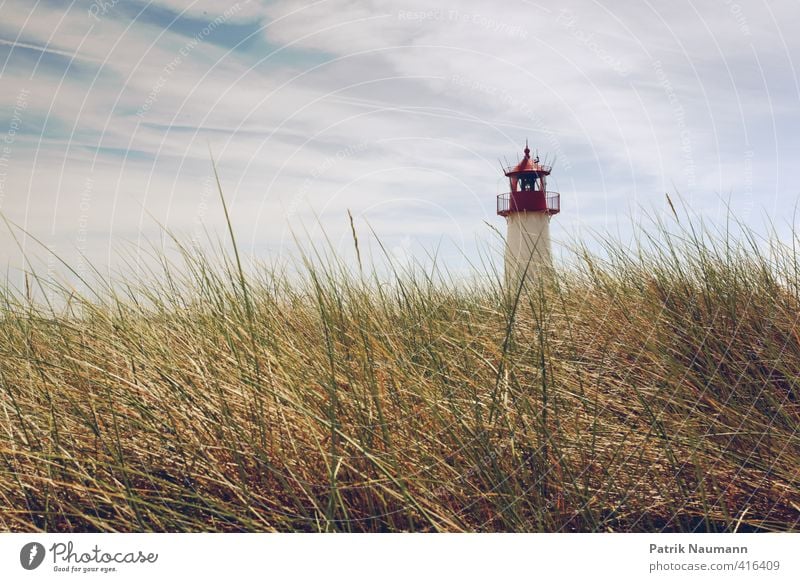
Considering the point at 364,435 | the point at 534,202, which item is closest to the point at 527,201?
the point at 534,202

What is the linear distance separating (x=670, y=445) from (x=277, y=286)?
240 cm

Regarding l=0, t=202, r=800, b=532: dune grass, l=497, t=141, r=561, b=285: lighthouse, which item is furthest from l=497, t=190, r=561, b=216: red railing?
l=0, t=202, r=800, b=532: dune grass

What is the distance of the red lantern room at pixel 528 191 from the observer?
11.6 meters

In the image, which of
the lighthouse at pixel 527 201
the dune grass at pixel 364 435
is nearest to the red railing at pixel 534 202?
the lighthouse at pixel 527 201

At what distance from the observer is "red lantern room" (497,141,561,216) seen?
459 inches

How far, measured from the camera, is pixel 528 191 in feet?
39.1

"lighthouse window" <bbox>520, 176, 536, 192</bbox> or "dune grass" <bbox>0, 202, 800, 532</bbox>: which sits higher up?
"lighthouse window" <bbox>520, 176, 536, 192</bbox>
